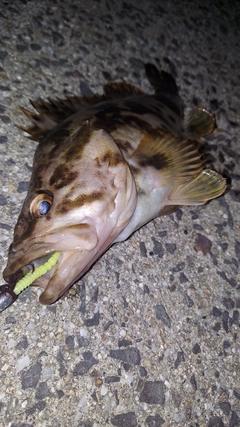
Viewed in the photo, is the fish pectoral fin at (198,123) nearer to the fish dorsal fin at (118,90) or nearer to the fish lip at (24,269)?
the fish dorsal fin at (118,90)

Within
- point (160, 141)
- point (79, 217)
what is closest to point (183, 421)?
point (79, 217)

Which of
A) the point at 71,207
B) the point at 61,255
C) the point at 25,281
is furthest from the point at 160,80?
the point at 25,281

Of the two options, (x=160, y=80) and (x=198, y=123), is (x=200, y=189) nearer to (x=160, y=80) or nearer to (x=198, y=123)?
(x=198, y=123)

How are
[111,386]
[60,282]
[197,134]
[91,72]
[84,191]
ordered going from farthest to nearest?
1. [91,72]
2. [197,134]
3. [111,386]
4. [84,191]
5. [60,282]

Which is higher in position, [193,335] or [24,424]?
[193,335]

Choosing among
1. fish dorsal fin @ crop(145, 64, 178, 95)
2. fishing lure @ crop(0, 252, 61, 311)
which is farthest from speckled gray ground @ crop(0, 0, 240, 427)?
fishing lure @ crop(0, 252, 61, 311)

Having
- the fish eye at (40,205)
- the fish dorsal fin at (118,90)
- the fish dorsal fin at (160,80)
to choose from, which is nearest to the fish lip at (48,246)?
the fish eye at (40,205)

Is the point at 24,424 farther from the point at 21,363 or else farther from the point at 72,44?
the point at 72,44
